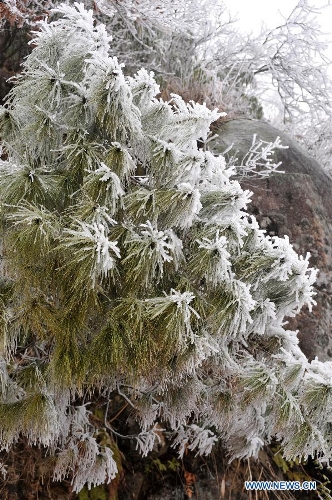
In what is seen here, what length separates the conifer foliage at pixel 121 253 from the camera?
1.60m

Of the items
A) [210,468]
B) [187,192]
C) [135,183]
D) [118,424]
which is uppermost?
[187,192]

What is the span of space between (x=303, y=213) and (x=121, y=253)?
2.64 metres

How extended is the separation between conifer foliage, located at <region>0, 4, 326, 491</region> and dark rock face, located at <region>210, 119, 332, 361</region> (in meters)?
1.58

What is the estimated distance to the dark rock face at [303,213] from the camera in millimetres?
3500

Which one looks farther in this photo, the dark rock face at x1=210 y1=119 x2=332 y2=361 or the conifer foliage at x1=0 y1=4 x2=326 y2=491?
the dark rock face at x1=210 y1=119 x2=332 y2=361

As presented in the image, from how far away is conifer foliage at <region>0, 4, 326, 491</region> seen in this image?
62.9 inches

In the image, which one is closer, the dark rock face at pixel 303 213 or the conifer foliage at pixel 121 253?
the conifer foliage at pixel 121 253

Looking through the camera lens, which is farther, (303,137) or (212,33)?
(303,137)

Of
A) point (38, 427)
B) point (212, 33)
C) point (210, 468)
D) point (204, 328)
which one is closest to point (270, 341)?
point (204, 328)

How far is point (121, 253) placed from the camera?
1688 millimetres

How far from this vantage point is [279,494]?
3.37m

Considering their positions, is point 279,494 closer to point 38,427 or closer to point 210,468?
point 210,468

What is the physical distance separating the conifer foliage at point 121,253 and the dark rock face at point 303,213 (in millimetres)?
1579

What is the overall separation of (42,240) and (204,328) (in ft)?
2.31
